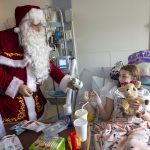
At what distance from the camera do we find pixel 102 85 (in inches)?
89.9

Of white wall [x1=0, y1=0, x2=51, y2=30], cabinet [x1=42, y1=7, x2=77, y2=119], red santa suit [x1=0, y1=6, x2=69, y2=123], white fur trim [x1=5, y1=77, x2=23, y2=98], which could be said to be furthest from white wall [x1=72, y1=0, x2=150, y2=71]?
white fur trim [x1=5, y1=77, x2=23, y2=98]

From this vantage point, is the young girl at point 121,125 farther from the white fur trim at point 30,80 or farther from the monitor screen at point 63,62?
the monitor screen at point 63,62

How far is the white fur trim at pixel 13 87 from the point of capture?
1.60m

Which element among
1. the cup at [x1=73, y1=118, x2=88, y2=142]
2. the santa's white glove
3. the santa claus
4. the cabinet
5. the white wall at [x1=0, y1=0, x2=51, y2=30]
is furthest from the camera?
the white wall at [x1=0, y1=0, x2=51, y2=30]

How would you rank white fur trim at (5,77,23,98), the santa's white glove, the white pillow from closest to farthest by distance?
white fur trim at (5,77,23,98)
the santa's white glove
the white pillow

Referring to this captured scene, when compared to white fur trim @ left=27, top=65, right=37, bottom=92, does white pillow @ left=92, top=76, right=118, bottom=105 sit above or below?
below

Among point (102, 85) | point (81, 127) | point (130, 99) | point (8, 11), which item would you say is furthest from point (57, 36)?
point (81, 127)

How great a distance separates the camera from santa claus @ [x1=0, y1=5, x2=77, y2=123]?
171cm

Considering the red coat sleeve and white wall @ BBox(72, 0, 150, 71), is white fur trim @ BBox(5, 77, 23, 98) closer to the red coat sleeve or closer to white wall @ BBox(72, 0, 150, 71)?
the red coat sleeve

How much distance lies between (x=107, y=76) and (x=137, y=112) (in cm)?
86

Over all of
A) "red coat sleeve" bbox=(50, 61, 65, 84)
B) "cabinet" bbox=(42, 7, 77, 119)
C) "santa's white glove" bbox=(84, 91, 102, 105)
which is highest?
"cabinet" bbox=(42, 7, 77, 119)

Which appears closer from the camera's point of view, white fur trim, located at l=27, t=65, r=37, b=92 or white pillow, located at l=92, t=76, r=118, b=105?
white fur trim, located at l=27, t=65, r=37, b=92

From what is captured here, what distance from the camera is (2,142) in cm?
122

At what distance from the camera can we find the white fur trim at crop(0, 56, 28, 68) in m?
1.69
